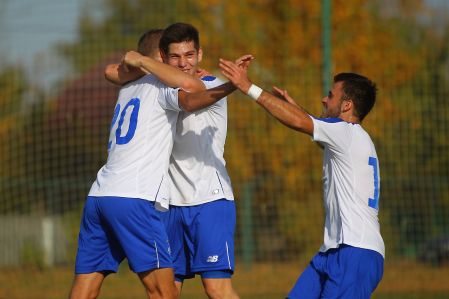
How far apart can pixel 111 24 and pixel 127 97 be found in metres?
9.83

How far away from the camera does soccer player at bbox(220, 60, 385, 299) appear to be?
5.82m

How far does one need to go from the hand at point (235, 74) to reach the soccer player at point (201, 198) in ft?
2.27

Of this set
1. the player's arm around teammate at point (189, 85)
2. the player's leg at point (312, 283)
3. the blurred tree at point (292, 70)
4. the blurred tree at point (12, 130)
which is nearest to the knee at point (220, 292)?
the player's leg at point (312, 283)

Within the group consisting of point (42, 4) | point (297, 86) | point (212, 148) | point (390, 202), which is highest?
point (42, 4)

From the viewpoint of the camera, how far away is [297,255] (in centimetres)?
1315

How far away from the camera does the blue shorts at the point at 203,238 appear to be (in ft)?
20.5

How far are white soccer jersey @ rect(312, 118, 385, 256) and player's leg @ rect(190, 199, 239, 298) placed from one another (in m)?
0.73

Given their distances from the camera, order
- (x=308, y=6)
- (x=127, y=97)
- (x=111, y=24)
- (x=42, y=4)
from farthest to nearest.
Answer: (x=111, y=24)
(x=308, y=6)
(x=42, y=4)
(x=127, y=97)

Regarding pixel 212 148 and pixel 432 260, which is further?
pixel 432 260

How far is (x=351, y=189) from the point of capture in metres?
5.94

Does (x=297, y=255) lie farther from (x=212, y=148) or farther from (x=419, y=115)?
(x=212, y=148)

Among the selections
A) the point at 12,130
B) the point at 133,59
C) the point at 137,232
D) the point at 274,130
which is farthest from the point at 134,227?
the point at 274,130

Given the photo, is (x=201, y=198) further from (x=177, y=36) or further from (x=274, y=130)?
(x=274, y=130)

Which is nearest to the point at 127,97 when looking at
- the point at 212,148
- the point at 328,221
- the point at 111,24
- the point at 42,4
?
the point at 212,148
